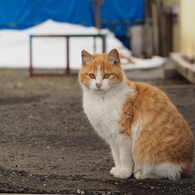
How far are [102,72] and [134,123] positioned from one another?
57cm

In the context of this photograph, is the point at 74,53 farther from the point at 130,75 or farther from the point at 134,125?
the point at 134,125

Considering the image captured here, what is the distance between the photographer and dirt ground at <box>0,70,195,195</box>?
4.74m

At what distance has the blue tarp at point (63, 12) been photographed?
65.7 ft

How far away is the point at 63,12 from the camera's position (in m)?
20.3

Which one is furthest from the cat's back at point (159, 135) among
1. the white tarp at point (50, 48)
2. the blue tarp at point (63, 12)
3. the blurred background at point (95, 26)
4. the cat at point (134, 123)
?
the blue tarp at point (63, 12)

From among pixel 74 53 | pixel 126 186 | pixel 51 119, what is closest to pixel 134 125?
pixel 126 186

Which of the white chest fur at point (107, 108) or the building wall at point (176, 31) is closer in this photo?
the white chest fur at point (107, 108)

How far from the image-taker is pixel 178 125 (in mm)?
4953

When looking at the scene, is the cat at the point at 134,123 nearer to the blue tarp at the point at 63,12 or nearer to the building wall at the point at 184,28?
the building wall at the point at 184,28

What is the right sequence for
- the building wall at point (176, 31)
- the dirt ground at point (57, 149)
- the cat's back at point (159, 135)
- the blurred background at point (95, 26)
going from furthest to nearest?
1. the building wall at point (176, 31)
2. the blurred background at point (95, 26)
3. the cat's back at point (159, 135)
4. the dirt ground at point (57, 149)

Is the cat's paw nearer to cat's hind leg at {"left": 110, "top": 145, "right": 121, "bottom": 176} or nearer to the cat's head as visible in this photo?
cat's hind leg at {"left": 110, "top": 145, "right": 121, "bottom": 176}

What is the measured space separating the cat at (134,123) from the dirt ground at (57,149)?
15 centimetres

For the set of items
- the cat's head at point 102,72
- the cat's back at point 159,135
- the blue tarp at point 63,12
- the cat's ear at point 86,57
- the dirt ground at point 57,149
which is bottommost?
the dirt ground at point 57,149

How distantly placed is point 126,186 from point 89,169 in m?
0.68
